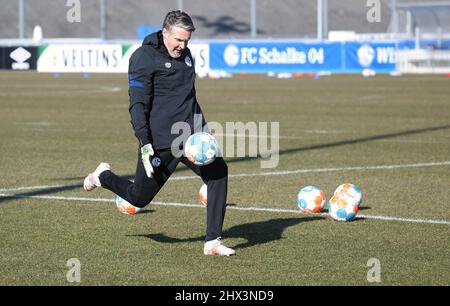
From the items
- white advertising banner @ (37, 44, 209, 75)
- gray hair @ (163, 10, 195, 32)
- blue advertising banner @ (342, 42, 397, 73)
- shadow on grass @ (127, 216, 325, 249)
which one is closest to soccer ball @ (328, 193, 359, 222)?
shadow on grass @ (127, 216, 325, 249)

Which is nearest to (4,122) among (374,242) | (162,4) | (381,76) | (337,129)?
(337,129)

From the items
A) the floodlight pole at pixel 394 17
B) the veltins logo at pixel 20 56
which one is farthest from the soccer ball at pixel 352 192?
the floodlight pole at pixel 394 17

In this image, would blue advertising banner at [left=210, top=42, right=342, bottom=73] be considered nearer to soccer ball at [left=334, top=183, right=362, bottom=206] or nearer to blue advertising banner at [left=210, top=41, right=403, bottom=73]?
blue advertising banner at [left=210, top=41, right=403, bottom=73]

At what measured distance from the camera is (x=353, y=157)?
53.1ft

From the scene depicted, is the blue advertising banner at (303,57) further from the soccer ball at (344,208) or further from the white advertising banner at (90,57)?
the soccer ball at (344,208)

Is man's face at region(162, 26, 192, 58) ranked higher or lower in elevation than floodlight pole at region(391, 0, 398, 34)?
lower

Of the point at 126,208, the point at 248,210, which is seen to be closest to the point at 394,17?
the point at 248,210

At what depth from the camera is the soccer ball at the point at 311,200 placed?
10.8m

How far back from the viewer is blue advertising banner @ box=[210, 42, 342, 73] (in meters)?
48.6

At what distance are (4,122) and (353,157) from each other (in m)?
9.73

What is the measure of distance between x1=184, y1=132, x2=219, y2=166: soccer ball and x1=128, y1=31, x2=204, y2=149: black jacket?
24cm

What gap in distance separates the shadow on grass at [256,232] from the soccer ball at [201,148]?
3.58 feet

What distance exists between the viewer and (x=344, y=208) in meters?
10.3
